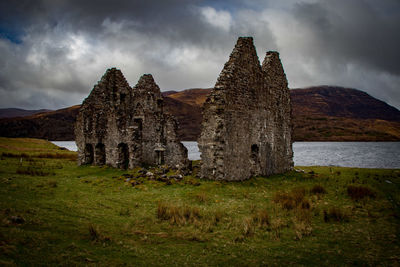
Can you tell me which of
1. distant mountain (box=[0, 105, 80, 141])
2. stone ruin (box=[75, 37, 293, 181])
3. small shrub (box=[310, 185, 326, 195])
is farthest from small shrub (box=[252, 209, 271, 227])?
distant mountain (box=[0, 105, 80, 141])

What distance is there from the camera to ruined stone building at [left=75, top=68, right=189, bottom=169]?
22.1m

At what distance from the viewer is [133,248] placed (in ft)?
20.9

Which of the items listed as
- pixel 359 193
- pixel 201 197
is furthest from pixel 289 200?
pixel 359 193

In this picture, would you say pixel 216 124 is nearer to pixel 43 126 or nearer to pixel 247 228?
pixel 247 228

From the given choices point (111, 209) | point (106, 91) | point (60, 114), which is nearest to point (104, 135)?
point (106, 91)

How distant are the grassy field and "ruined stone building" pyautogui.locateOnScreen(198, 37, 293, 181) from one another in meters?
2.59

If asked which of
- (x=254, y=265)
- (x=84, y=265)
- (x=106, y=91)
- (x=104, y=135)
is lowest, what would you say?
(x=254, y=265)

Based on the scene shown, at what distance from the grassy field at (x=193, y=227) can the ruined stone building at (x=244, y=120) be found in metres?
2.59

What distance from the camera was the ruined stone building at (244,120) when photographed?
15875 millimetres

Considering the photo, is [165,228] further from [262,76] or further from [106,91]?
[106,91]

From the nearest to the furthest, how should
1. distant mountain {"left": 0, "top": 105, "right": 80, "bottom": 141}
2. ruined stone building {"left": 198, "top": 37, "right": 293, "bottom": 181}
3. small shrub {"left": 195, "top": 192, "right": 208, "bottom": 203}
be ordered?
small shrub {"left": 195, "top": 192, "right": 208, "bottom": 203} → ruined stone building {"left": 198, "top": 37, "right": 293, "bottom": 181} → distant mountain {"left": 0, "top": 105, "right": 80, "bottom": 141}

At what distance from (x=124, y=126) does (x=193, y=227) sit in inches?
642

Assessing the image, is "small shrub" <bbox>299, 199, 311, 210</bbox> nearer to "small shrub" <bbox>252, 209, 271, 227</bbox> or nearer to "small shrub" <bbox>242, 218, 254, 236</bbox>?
"small shrub" <bbox>252, 209, 271, 227</bbox>

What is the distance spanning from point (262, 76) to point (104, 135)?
49.0 feet
